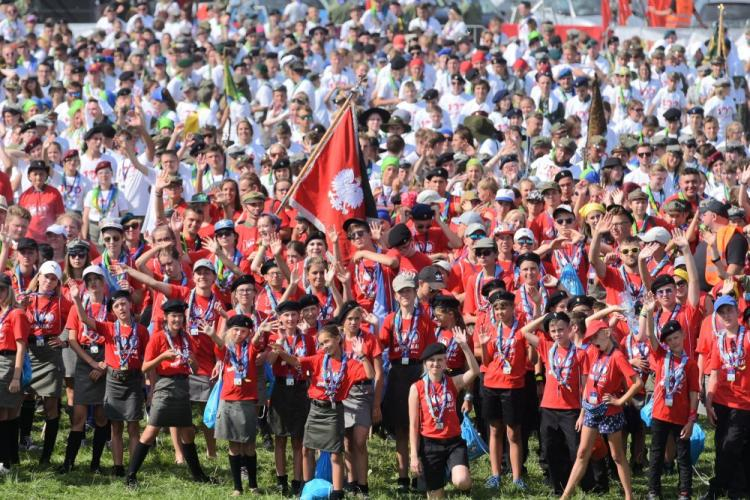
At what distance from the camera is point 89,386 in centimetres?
1307

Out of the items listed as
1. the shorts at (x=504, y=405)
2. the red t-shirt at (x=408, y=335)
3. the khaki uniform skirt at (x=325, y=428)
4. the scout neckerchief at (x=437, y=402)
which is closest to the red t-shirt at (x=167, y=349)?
the khaki uniform skirt at (x=325, y=428)

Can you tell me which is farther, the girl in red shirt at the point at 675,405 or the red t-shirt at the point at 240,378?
the red t-shirt at the point at 240,378

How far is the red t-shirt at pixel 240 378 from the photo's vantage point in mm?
12406

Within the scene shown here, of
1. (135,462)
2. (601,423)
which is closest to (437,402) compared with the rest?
(601,423)

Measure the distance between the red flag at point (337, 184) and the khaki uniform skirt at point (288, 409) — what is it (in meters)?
2.18

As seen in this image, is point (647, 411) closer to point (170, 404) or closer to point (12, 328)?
point (170, 404)

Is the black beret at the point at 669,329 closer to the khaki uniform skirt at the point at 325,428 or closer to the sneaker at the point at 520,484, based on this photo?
the sneaker at the point at 520,484

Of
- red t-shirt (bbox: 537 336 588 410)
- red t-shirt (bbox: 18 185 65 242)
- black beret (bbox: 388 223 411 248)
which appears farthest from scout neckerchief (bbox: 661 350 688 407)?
red t-shirt (bbox: 18 185 65 242)

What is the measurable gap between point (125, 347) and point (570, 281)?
428cm

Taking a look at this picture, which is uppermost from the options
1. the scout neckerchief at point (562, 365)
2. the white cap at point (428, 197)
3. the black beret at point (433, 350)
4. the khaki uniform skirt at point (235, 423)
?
the white cap at point (428, 197)

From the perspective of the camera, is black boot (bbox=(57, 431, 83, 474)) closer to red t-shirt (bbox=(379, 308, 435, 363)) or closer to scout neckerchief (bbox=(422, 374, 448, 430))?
red t-shirt (bbox=(379, 308, 435, 363))

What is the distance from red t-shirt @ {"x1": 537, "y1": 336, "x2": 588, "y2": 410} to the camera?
12172mm

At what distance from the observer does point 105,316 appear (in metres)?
13.2

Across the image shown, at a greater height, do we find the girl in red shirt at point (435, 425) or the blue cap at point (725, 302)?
the blue cap at point (725, 302)
